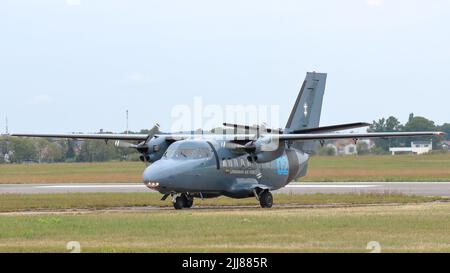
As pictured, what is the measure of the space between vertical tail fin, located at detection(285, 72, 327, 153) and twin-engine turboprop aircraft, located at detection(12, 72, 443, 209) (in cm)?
136

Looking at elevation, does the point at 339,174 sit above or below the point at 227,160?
below

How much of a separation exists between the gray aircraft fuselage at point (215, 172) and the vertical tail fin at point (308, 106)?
229cm

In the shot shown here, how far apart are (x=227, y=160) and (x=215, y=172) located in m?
0.83

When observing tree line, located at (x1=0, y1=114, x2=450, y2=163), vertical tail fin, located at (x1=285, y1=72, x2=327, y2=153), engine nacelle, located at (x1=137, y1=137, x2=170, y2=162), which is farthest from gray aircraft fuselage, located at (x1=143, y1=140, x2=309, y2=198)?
tree line, located at (x1=0, y1=114, x2=450, y2=163)

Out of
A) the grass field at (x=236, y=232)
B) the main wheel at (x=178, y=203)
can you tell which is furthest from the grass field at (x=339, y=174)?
the grass field at (x=236, y=232)

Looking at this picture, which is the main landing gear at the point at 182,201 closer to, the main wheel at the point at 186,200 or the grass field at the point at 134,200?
the main wheel at the point at 186,200

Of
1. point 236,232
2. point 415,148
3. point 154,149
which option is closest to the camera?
point 236,232

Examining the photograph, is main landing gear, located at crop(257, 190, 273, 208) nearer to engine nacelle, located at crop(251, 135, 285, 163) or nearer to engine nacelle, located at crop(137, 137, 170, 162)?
engine nacelle, located at crop(251, 135, 285, 163)

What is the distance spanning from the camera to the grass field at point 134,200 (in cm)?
3556

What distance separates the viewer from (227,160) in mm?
34625

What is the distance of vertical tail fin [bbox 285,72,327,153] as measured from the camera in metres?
40.3

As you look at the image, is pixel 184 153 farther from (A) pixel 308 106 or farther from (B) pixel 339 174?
(B) pixel 339 174

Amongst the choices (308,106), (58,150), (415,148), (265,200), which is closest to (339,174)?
(308,106)

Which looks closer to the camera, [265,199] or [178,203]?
[178,203]
